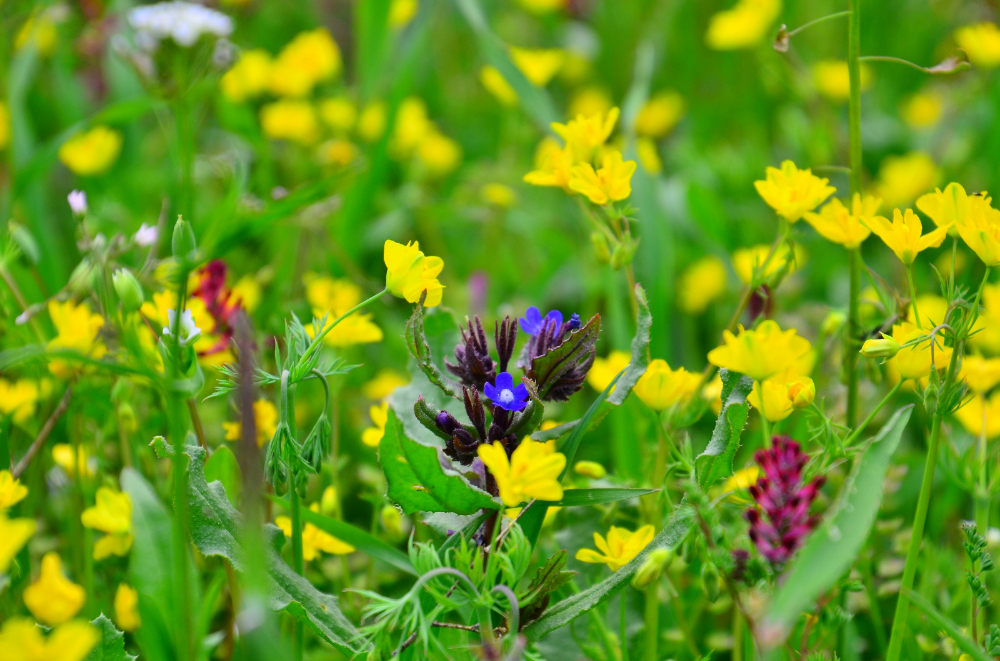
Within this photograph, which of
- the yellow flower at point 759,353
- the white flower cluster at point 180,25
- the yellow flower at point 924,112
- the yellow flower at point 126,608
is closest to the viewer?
the yellow flower at point 759,353

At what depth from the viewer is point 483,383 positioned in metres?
0.87

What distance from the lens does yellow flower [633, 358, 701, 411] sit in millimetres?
903

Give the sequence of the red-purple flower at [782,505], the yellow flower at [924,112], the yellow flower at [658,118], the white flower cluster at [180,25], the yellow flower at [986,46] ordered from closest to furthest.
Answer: the red-purple flower at [782,505] < the white flower cluster at [180,25] < the yellow flower at [986,46] < the yellow flower at [924,112] < the yellow flower at [658,118]

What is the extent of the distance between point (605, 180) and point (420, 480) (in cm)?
40

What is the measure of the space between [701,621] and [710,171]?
1.58 m

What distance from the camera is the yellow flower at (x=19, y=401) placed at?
1.03 metres

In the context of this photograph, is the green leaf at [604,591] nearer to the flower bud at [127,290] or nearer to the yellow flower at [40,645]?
the yellow flower at [40,645]

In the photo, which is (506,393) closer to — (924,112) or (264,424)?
(264,424)

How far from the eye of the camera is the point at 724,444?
0.84 m

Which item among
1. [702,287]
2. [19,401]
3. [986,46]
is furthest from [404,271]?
[986,46]

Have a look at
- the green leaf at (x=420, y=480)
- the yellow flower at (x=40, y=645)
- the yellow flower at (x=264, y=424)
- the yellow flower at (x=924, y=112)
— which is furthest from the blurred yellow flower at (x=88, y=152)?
the yellow flower at (x=924, y=112)

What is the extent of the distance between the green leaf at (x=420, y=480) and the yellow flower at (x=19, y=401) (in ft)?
1.86

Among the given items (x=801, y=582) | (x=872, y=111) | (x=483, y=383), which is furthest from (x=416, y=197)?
(x=872, y=111)

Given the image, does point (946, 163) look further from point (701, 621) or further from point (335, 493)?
point (335, 493)
